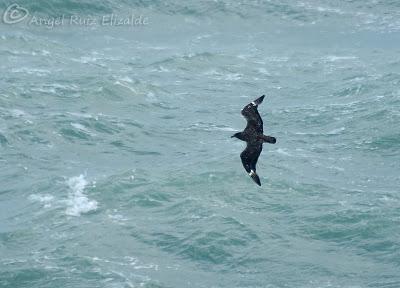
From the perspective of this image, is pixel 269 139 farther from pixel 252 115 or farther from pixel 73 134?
pixel 73 134

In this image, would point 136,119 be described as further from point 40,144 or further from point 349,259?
point 349,259

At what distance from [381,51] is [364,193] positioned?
31.2m

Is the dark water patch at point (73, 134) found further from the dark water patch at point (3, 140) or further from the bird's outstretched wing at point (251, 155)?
the bird's outstretched wing at point (251, 155)

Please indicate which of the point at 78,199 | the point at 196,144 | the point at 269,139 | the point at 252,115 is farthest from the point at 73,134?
the point at 269,139

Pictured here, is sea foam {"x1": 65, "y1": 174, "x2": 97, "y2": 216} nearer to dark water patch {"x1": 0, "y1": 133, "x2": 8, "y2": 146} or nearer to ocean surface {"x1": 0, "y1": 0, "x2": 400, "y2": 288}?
ocean surface {"x1": 0, "y1": 0, "x2": 400, "y2": 288}

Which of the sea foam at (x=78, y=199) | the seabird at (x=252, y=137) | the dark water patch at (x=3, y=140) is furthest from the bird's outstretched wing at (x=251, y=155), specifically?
the dark water patch at (x=3, y=140)

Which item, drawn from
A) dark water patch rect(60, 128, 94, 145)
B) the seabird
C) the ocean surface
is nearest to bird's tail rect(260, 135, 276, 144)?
the seabird

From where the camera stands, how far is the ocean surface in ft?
163

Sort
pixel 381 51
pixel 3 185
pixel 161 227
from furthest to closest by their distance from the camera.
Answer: pixel 381 51 → pixel 3 185 → pixel 161 227

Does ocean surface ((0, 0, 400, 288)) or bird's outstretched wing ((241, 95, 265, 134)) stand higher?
bird's outstretched wing ((241, 95, 265, 134))

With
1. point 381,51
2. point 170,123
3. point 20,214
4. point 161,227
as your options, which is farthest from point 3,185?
point 381,51

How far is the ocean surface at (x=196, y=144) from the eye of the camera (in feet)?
163

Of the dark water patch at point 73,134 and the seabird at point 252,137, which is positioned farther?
the dark water patch at point 73,134

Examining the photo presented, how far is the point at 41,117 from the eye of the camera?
220 feet
